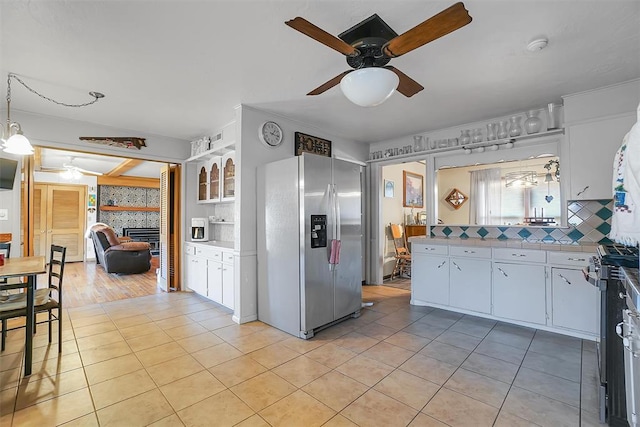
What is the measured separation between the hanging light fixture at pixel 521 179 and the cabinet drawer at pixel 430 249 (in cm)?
125

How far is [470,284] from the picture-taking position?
348cm

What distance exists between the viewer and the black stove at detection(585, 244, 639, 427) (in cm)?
167

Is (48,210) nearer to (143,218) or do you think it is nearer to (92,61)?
(143,218)

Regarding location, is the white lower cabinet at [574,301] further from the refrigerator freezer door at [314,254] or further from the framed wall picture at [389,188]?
the framed wall picture at [389,188]

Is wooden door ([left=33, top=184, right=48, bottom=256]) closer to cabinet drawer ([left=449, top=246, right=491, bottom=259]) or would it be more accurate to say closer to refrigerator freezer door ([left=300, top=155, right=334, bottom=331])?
refrigerator freezer door ([left=300, top=155, right=334, bottom=331])

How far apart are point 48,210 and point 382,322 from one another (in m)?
8.85

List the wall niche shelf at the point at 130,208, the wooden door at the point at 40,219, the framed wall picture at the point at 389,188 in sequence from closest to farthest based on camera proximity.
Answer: the framed wall picture at the point at 389,188 < the wooden door at the point at 40,219 < the wall niche shelf at the point at 130,208

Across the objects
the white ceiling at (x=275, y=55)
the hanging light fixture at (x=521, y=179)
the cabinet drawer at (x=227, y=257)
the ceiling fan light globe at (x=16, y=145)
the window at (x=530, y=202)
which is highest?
the white ceiling at (x=275, y=55)

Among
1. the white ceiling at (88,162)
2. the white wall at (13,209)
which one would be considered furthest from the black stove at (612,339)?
the white ceiling at (88,162)

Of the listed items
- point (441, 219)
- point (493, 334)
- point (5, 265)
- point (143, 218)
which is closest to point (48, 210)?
point (143, 218)

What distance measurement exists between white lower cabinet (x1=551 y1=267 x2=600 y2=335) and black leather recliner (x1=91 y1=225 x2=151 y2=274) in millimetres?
7141

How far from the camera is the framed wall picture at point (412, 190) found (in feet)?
20.0

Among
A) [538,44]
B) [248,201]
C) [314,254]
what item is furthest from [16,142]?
[538,44]

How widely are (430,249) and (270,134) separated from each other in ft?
8.45
